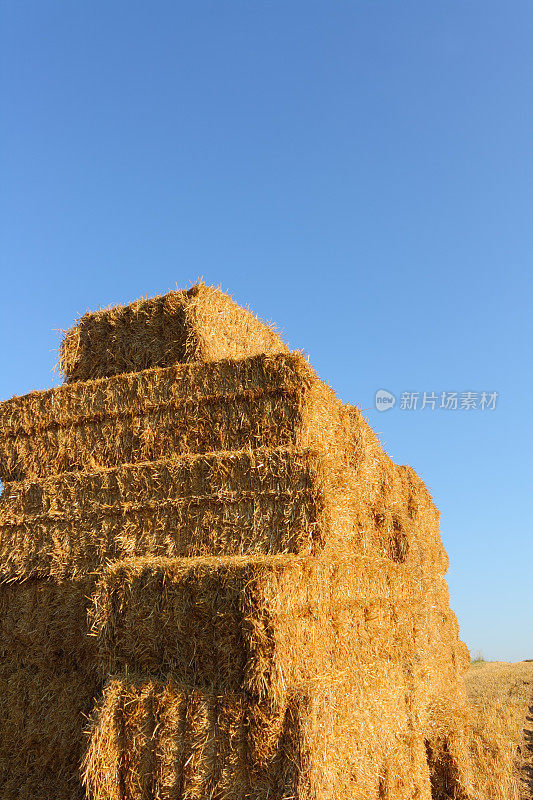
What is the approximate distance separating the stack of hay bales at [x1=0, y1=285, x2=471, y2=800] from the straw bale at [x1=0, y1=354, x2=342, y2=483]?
0.02 m

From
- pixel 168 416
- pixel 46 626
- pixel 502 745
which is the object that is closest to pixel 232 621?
pixel 168 416

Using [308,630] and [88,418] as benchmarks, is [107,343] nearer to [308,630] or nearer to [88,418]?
[88,418]

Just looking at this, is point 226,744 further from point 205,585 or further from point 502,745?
point 502,745

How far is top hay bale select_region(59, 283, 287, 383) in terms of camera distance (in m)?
7.24

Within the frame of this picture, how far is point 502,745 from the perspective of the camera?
7.71 metres

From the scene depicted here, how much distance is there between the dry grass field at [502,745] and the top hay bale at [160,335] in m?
5.44

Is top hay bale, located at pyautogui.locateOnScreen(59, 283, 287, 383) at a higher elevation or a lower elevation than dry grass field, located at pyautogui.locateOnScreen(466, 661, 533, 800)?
higher

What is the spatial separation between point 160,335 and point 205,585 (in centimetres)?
361

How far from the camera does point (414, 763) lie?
6039 mm

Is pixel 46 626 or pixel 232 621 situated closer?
pixel 232 621

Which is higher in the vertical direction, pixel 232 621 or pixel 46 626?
pixel 46 626

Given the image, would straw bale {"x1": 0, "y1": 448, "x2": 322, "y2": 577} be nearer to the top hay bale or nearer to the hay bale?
the hay bale

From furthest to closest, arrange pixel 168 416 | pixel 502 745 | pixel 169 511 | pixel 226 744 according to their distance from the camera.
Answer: pixel 502 745, pixel 168 416, pixel 169 511, pixel 226 744

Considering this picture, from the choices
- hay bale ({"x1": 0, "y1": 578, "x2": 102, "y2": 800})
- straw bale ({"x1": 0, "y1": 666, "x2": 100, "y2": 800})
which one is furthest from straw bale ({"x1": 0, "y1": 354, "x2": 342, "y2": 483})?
straw bale ({"x1": 0, "y1": 666, "x2": 100, "y2": 800})
